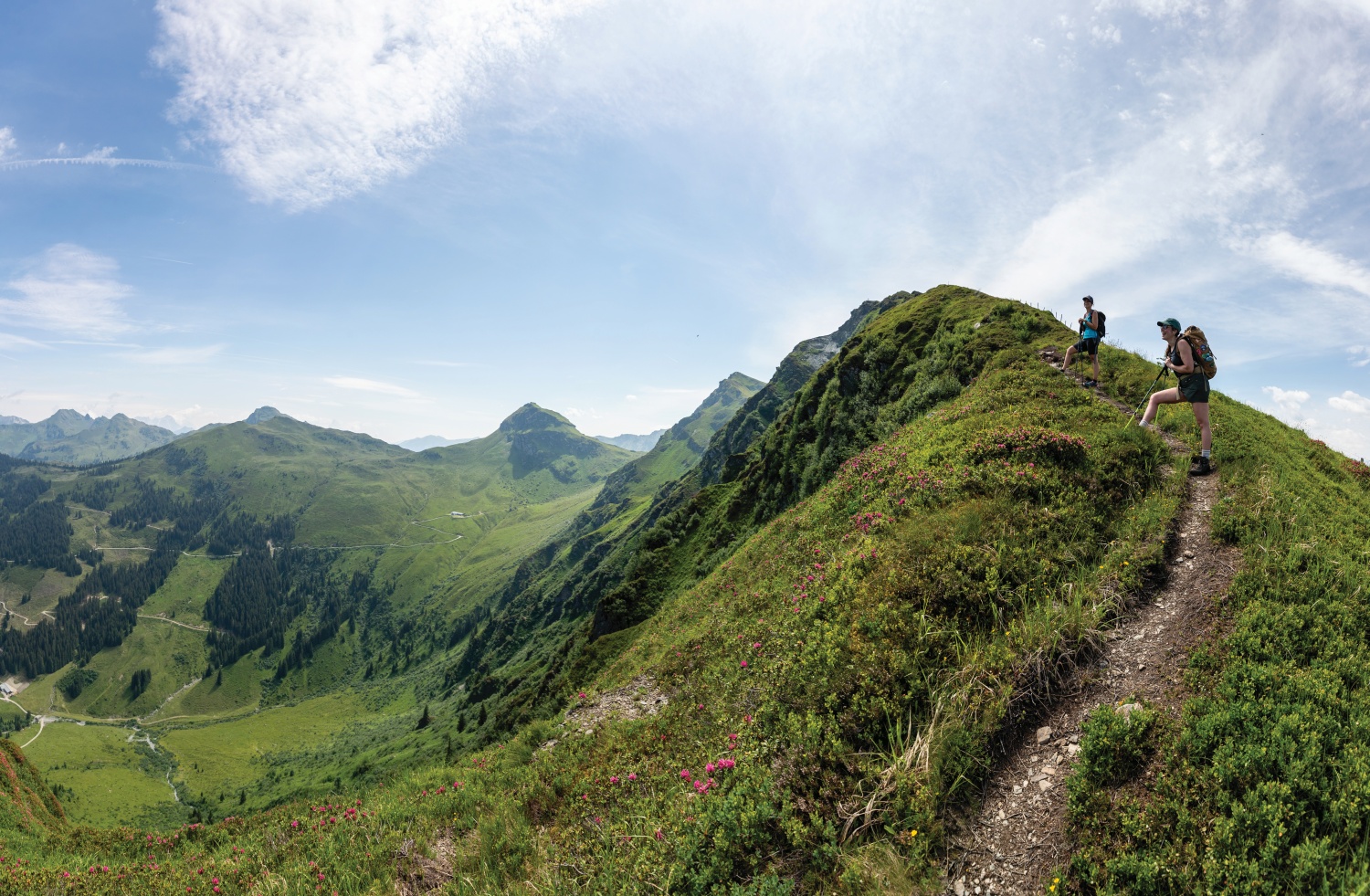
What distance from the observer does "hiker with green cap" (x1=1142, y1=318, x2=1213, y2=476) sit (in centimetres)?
1365

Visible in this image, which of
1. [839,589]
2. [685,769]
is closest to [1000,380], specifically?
[839,589]

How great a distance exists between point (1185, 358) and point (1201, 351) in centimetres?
67

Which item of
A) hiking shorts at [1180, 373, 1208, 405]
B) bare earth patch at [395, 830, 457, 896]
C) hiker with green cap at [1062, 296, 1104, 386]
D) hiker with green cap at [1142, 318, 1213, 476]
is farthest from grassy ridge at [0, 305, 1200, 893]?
hiker with green cap at [1062, 296, 1104, 386]

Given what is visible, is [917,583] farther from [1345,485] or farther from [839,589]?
[1345,485]

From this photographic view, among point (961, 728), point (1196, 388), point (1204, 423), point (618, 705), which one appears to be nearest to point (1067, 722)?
point (961, 728)

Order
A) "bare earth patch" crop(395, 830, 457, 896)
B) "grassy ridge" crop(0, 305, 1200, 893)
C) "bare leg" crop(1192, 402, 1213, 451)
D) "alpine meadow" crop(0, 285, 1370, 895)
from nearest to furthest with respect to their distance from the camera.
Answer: "alpine meadow" crop(0, 285, 1370, 895) < "grassy ridge" crop(0, 305, 1200, 893) < "bare earth patch" crop(395, 830, 457, 896) < "bare leg" crop(1192, 402, 1213, 451)

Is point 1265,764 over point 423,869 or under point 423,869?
over

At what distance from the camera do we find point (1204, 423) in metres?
13.6

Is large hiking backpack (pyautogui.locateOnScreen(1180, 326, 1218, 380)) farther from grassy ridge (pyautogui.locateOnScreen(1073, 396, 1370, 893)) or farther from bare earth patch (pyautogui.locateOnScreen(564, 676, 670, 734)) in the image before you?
bare earth patch (pyautogui.locateOnScreen(564, 676, 670, 734))

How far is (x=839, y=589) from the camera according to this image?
12180mm

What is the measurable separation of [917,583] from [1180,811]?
16.9 ft

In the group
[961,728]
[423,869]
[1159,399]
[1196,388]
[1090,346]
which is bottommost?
[423,869]

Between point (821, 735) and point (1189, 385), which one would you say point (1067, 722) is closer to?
point (821, 735)

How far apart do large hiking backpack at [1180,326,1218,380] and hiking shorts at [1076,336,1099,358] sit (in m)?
8.52
